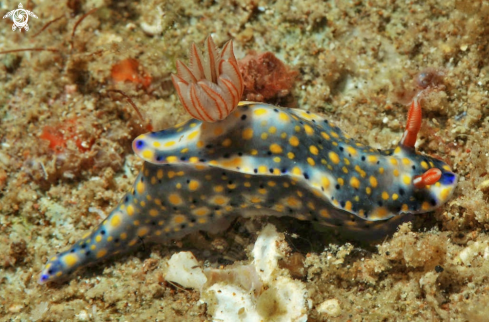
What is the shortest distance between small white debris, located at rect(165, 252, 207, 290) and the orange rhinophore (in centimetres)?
137

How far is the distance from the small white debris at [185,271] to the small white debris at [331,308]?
105cm

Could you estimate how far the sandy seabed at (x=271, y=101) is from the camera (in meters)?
3.08

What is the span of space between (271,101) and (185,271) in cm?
192

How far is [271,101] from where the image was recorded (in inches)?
156

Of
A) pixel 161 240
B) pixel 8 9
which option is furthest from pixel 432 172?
pixel 8 9

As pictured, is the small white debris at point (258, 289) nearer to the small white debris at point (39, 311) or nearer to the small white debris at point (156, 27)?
the small white debris at point (39, 311)

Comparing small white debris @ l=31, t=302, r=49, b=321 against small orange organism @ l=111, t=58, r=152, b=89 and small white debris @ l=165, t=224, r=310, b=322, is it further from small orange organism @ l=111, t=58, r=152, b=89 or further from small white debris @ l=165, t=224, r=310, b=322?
small orange organism @ l=111, t=58, r=152, b=89

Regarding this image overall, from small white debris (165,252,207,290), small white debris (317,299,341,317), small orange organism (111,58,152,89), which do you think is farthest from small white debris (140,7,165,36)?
small white debris (317,299,341,317)

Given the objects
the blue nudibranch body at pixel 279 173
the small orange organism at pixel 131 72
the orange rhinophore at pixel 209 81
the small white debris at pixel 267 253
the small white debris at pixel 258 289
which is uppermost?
the orange rhinophore at pixel 209 81

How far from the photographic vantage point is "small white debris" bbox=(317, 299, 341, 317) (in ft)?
9.89

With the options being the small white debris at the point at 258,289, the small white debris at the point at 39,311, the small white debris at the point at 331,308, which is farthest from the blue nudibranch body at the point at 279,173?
the small white debris at the point at 39,311

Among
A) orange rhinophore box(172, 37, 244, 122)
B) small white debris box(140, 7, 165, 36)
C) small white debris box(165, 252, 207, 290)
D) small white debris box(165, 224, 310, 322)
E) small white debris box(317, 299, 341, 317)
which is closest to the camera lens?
orange rhinophore box(172, 37, 244, 122)

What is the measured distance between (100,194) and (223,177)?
1674mm

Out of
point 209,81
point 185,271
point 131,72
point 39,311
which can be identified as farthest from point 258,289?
point 131,72
